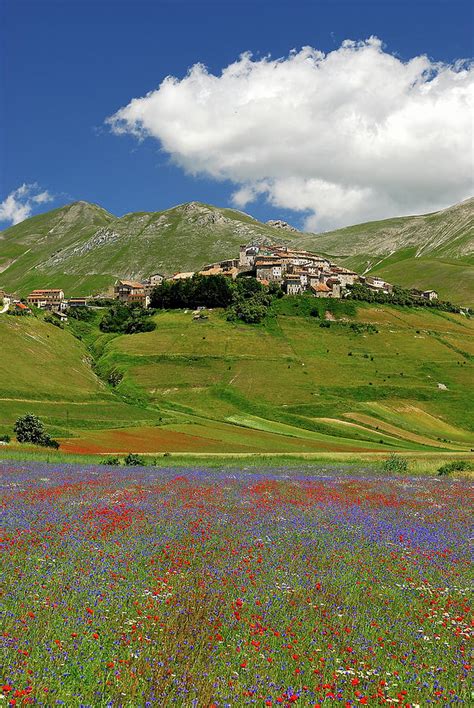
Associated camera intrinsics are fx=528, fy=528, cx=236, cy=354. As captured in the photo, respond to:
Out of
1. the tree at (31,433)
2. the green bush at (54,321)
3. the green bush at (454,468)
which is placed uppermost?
the green bush at (54,321)

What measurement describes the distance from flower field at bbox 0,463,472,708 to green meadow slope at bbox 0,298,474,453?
49.1 m

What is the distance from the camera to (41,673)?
8391mm

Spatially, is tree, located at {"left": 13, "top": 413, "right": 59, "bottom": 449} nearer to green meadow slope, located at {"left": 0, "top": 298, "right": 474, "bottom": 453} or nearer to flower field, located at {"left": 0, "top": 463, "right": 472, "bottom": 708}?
green meadow slope, located at {"left": 0, "top": 298, "right": 474, "bottom": 453}

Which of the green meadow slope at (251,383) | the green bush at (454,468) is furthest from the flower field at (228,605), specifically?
the green meadow slope at (251,383)

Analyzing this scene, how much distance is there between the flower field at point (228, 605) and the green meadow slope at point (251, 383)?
161 ft

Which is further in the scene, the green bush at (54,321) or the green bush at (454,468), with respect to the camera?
the green bush at (54,321)

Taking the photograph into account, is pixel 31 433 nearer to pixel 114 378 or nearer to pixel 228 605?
pixel 228 605

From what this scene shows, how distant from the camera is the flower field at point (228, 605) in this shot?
8.49 metres

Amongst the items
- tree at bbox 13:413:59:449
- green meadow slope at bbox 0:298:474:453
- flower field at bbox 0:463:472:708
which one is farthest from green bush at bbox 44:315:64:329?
flower field at bbox 0:463:472:708

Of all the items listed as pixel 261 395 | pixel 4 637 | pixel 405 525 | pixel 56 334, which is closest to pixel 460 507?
pixel 405 525

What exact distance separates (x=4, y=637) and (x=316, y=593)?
23.9 ft

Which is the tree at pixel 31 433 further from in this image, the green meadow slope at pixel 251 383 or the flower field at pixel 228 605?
the flower field at pixel 228 605

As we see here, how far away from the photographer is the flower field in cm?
849

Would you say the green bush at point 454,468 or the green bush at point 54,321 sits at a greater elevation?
the green bush at point 54,321
